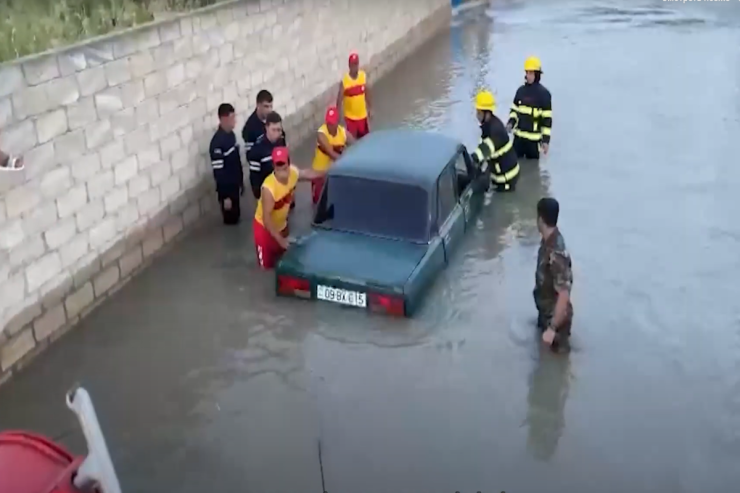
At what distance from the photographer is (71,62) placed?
7.49 metres

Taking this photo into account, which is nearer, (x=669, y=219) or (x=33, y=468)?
(x=33, y=468)

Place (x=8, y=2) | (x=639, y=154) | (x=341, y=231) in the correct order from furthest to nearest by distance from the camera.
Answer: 1. (x=639, y=154)
2. (x=8, y=2)
3. (x=341, y=231)

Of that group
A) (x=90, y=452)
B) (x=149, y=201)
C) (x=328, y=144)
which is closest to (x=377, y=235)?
(x=328, y=144)

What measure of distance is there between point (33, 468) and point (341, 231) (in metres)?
4.74

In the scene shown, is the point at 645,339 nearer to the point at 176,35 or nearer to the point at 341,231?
the point at 341,231

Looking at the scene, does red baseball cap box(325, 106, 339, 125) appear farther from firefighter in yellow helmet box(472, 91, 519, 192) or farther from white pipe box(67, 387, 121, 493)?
white pipe box(67, 387, 121, 493)

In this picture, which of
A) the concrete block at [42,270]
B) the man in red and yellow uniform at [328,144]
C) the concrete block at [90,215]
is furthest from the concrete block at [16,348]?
the man in red and yellow uniform at [328,144]

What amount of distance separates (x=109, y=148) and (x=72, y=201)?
79 cm

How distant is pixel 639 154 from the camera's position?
1237 cm

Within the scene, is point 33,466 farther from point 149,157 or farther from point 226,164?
point 226,164

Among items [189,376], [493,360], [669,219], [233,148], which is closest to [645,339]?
[493,360]

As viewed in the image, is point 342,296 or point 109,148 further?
point 109,148

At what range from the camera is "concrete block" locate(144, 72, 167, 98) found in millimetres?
8781

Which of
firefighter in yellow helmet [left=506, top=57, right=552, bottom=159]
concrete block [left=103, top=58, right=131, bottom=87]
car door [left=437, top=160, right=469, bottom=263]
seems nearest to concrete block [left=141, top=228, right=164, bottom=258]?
concrete block [left=103, top=58, right=131, bottom=87]
